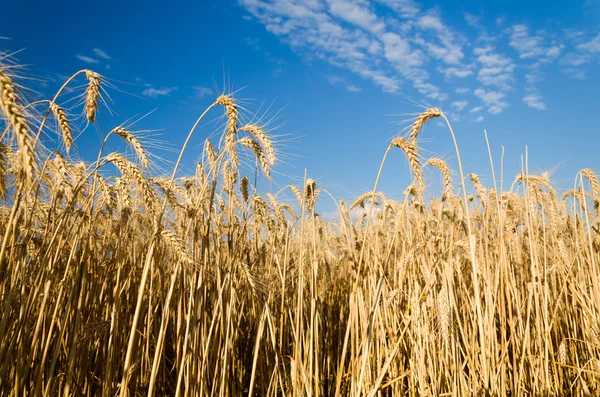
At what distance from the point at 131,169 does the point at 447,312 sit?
1.86 meters

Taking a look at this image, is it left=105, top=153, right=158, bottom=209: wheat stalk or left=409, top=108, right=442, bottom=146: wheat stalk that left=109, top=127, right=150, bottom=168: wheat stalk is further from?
left=409, top=108, right=442, bottom=146: wheat stalk

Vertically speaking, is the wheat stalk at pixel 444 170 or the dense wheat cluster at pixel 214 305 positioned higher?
the wheat stalk at pixel 444 170

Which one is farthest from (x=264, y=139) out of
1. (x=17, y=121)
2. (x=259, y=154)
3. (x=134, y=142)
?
(x=17, y=121)

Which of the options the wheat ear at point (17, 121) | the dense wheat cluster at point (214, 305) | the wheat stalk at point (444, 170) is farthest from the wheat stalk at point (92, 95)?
the wheat stalk at point (444, 170)

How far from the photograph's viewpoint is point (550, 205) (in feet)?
12.8

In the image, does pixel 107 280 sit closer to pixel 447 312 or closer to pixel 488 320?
pixel 447 312

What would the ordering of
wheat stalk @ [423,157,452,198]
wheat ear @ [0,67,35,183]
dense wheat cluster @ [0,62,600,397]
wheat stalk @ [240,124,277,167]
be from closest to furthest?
wheat ear @ [0,67,35,183] < dense wheat cluster @ [0,62,600,397] < wheat stalk @ [240,124,277,167] < wheat stalk @ [423,157,452,198]

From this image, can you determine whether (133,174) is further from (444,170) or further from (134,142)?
(444,170)

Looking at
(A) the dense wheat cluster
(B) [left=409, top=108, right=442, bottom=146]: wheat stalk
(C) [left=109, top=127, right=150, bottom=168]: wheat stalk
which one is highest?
(B) [left=409, top=108, right=442, bottom=146]: wheat stalk

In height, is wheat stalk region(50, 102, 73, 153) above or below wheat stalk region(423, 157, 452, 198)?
below

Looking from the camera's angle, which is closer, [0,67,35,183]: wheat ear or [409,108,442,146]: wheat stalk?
[0,67,35,183]: wheat ear

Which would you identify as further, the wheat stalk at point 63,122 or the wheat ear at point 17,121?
the wheat stalk at point 63,122

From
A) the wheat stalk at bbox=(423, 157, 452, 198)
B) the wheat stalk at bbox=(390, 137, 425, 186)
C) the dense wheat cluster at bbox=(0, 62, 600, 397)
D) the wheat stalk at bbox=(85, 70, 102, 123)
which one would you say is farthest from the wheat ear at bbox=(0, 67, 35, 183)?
the wheat stalk at bbox=(423, 157, 452, 198)

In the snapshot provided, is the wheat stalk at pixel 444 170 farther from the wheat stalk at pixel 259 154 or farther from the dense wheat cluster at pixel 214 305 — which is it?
the wheat stalk at pixel 259 154
